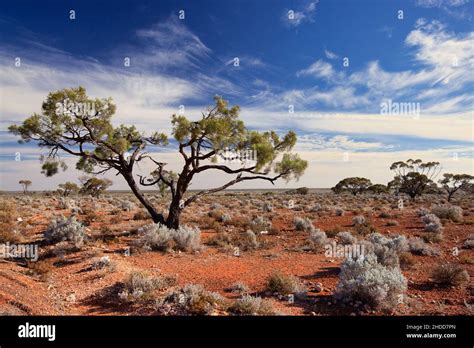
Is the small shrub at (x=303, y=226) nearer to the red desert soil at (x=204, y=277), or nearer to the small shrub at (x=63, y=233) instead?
the red desert soil at (x=204, y=277)

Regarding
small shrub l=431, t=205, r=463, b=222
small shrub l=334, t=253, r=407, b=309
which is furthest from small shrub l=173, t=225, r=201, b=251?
small shrub l=431, t=205, r=463, b=222

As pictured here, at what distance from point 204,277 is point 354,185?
224ft

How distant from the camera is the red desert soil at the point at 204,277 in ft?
25.7

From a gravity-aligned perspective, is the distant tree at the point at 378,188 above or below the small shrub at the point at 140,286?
below

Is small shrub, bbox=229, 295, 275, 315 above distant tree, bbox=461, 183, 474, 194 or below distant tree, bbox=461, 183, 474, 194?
above

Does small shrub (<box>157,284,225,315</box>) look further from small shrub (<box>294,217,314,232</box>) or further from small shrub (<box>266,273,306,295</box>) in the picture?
small shrub (<box>294,217,314,232</box>)

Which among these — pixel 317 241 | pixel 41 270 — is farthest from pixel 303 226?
pixel 41 270

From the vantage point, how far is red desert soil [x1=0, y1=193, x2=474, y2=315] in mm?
7840

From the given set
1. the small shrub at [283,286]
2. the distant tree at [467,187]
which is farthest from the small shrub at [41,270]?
the distant tree at [467,187]

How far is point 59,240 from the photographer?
1373 centimetres

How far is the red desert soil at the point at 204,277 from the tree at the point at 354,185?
191ft

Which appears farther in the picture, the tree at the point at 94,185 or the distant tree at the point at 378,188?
the distant tree at the point at 378,188

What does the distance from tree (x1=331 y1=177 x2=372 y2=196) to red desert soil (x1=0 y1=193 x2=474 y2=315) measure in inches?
2292
